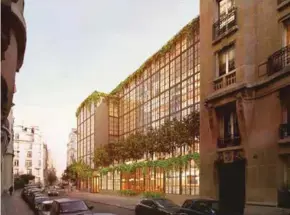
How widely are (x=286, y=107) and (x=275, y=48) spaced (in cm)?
300

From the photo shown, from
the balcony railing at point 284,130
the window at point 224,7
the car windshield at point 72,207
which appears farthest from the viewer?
the window at point 224,7

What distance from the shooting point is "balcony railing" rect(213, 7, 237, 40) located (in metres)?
23.7

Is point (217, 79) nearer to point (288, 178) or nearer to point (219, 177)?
point (219, 177)

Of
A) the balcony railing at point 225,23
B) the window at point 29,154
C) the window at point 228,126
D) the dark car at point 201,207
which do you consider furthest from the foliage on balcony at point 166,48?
the window at point 29,154

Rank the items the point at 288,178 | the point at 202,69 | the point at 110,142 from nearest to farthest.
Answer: the point at 288,178
the point at 202,69
the point at 110,142

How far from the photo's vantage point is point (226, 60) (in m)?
24.5

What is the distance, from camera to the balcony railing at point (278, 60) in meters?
19.7

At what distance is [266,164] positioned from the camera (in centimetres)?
2045

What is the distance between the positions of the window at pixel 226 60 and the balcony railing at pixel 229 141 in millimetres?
3797

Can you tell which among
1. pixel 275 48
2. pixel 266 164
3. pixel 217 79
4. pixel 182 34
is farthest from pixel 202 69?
pixel 182 34

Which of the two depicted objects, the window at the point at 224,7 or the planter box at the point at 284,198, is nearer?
the planter box at the point at 284,198

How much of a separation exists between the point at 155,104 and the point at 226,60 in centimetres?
3603

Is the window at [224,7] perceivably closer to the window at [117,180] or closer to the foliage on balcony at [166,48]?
the foliage on balcony at [166,48]

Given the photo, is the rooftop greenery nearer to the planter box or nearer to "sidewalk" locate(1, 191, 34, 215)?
"sidewalk" locate(1, 191, 34, 215)
